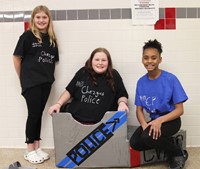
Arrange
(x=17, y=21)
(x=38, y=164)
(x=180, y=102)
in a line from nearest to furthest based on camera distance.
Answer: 1. (x=180, y=102)
2. (x=38, y=164)
3. (x=17, y=21)

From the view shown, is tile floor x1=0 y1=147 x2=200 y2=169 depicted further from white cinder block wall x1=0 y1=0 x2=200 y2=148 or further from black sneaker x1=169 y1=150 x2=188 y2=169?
white cinder block wall x1=0 y1=0 x2=200 y2=148

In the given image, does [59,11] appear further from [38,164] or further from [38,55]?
[38,164]

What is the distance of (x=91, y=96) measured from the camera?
207 cm

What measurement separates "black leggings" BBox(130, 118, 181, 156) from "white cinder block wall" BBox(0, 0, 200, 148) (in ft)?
1.45

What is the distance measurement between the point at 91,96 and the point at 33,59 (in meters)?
0.49

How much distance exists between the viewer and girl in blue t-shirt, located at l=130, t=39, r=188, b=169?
5.99ft

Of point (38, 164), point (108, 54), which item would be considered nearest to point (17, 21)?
point (108, 54)

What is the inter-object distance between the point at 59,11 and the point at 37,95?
25.9 inches

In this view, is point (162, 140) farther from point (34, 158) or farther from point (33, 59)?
point (33, 59)

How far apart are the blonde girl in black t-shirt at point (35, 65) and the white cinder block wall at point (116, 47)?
0.43 ft

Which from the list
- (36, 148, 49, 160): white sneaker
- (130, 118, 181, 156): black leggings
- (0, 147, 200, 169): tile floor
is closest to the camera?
(130, 118, 181, 156): black leggings

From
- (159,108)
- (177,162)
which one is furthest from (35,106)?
(177,162)

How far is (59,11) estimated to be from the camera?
220cm

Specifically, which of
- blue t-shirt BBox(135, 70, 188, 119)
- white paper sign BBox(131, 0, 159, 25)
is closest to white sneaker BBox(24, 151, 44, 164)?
blue t-shirt BBox(135, 70, 188, 119)
